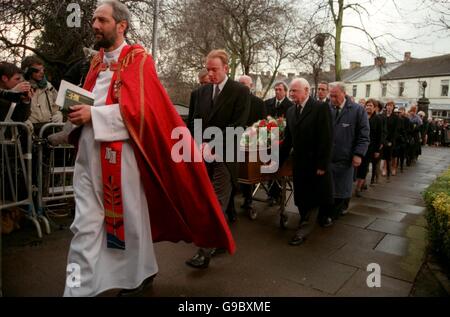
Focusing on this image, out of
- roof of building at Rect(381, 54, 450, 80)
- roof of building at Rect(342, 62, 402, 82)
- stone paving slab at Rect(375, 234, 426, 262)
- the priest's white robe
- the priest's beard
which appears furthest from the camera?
roof of building at Rect(342, 62, 402, 82)

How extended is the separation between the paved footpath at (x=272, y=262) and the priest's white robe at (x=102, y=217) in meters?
0.40

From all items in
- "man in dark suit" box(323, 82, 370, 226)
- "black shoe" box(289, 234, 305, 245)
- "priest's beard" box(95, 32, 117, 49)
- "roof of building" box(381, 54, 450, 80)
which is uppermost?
"roof of building" box(381, 54, 450, 80)

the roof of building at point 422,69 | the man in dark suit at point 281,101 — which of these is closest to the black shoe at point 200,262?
the man in dark suit at point 281,101

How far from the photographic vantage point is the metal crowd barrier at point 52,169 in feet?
14.6

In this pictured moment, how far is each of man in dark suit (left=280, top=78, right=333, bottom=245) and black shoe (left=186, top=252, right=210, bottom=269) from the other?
4.15 ft

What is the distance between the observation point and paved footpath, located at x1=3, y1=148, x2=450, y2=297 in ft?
10.7

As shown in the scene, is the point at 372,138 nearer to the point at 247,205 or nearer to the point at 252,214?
the point at 247,205

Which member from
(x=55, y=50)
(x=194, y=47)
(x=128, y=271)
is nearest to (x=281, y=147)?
(x=128, y=271)

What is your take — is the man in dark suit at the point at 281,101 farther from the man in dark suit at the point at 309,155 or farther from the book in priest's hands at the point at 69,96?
the book in priest's hands at the point at 69,96

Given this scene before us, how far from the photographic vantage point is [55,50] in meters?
7.76

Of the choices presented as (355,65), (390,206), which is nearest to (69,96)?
(390,206)

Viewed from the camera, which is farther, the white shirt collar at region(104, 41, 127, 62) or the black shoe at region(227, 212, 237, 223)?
A: the black shoe at region(227, 212, 237, 223)

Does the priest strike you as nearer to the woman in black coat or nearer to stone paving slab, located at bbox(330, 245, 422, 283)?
stone paving slab, located at bbox(330, 245, 422, 283)

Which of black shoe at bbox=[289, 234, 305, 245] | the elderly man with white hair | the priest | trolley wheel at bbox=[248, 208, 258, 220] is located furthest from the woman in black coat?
the priest
